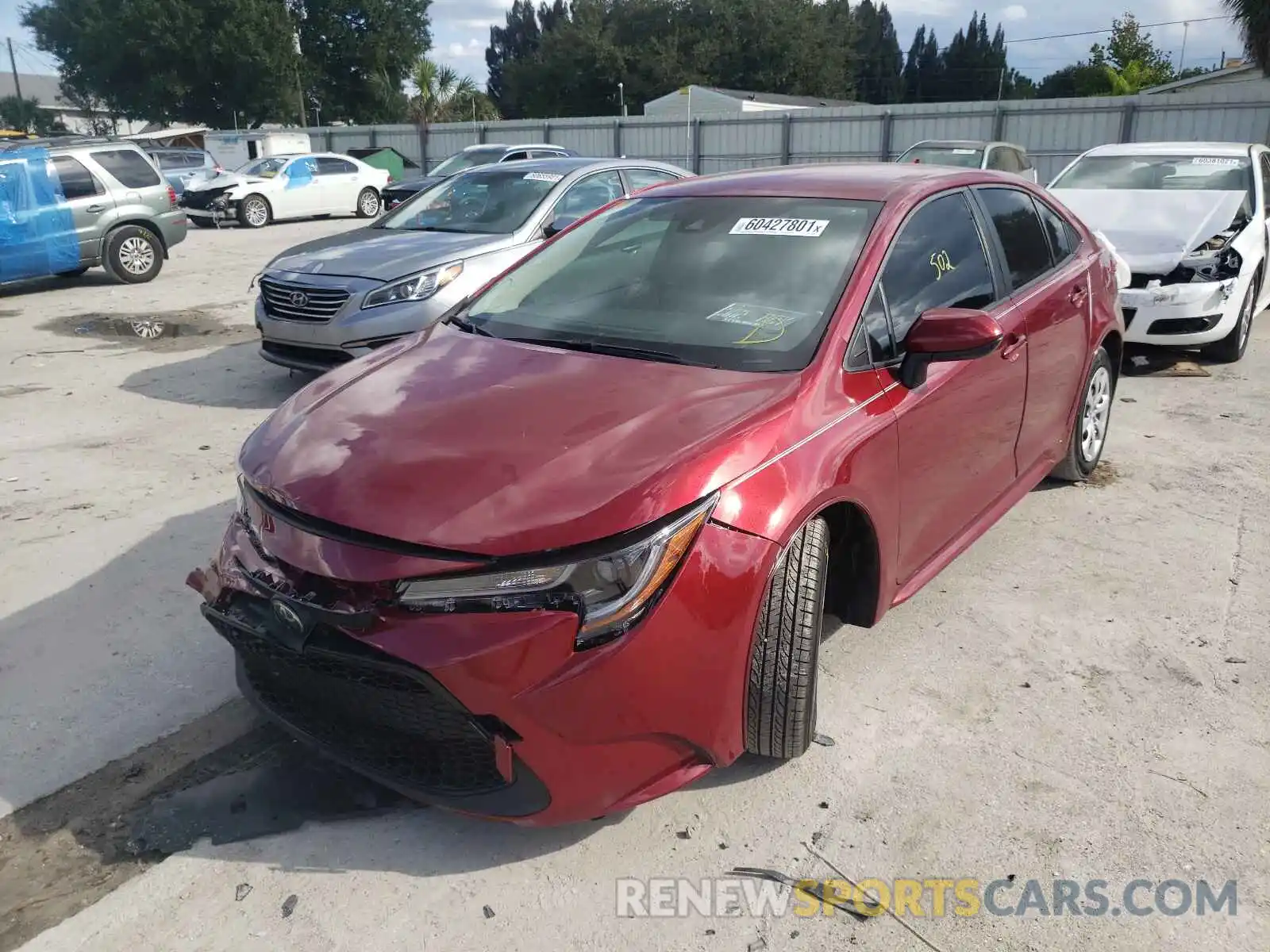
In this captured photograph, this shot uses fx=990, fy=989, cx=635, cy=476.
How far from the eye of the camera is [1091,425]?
5.17 meters

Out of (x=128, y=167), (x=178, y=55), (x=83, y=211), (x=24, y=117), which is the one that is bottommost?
(x=83, y=211)

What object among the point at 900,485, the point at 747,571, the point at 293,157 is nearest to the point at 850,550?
the point at 900,485

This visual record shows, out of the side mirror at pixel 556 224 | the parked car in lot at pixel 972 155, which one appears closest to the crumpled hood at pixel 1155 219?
the side mirror at pixel 556 224

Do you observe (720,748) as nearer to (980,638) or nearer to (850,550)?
(850,550)

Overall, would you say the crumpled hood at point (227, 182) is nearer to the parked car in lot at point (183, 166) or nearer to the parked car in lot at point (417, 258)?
the parked car in lot at point (183, 166)

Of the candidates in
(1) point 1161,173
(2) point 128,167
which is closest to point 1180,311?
(1) point 1161,173

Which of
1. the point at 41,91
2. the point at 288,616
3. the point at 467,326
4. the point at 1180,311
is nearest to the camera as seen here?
the point at 288,616

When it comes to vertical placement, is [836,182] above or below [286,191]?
above

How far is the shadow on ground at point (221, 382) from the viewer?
23.5 ft

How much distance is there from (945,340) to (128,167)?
42.5 feet

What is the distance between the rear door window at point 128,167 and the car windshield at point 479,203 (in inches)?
260

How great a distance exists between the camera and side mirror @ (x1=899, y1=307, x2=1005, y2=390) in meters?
3.07

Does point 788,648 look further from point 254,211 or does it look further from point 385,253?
point 254,211

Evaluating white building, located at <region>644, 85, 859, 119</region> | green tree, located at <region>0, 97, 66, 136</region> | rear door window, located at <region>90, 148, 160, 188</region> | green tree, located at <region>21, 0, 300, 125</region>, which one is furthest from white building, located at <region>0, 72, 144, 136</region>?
rear door window, located at <region>90, 148, 160, 188</region>
